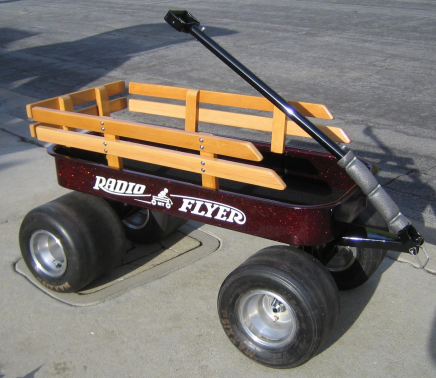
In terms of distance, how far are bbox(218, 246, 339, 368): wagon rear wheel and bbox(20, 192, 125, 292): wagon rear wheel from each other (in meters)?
0.98

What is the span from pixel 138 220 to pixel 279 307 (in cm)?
174

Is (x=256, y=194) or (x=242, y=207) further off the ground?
(x=242, y=207)

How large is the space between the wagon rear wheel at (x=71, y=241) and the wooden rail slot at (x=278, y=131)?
1.24 meters

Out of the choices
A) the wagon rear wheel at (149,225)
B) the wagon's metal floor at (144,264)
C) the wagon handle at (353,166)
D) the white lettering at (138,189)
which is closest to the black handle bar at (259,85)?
the wagon handle at (353,166)

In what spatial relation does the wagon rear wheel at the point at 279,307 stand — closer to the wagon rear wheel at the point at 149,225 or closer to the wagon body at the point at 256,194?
the wagon body at the point at 256,194

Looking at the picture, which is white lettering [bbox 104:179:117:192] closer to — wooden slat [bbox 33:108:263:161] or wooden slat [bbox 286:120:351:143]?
wooden slat [bbox 33:108:263:161]

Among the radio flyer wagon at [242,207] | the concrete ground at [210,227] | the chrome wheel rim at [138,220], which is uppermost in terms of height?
the radio flyer wagon at [242,207]

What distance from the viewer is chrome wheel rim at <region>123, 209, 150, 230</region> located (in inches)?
176

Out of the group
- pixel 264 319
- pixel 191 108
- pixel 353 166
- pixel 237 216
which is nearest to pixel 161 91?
pixel 191 108

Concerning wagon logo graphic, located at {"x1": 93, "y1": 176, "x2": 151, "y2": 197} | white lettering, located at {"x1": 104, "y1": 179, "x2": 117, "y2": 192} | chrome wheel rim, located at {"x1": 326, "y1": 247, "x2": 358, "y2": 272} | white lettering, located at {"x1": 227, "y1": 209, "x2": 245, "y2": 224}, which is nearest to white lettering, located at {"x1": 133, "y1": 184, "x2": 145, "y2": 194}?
wagon logo graphic, located at {"x1": 93, "y1": 176, "x2": 151, "y2": 197}

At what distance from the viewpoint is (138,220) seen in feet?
14.9

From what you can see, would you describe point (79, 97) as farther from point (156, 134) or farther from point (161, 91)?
point (156, 134)

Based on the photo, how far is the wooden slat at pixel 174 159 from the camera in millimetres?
2932

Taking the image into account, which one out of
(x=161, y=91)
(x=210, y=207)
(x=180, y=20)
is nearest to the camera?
(x=180, y=20)
